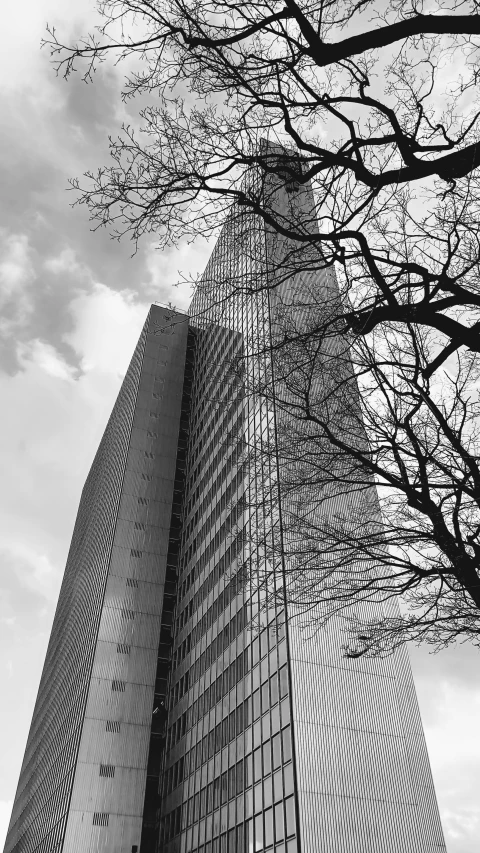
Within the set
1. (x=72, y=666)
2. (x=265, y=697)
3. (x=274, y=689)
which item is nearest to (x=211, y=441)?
(x=72, y=666)

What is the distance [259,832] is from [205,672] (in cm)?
1513

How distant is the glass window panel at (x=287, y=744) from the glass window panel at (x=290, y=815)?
4.62ft

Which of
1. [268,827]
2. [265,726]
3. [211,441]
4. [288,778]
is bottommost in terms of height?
[268,827]

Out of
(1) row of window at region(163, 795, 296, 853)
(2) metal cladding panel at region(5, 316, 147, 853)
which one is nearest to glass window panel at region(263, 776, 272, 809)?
(1) row of window at region(163, 795, 296, 853)

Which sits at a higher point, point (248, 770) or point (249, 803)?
point (248, 770)

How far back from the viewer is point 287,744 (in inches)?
949

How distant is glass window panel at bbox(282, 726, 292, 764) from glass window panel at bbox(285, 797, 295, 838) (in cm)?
141

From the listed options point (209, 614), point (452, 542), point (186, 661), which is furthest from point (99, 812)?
point (452, 542)

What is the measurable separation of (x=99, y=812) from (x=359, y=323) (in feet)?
146

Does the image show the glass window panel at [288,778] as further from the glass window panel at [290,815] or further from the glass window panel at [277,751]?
the glass window panel at [277,751]

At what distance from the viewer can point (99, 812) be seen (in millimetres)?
40344

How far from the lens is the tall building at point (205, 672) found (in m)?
21.8

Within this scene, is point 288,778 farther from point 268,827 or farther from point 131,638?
point 131,638

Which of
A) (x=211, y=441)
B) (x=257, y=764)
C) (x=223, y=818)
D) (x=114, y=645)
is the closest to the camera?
(x=257, y=764)
